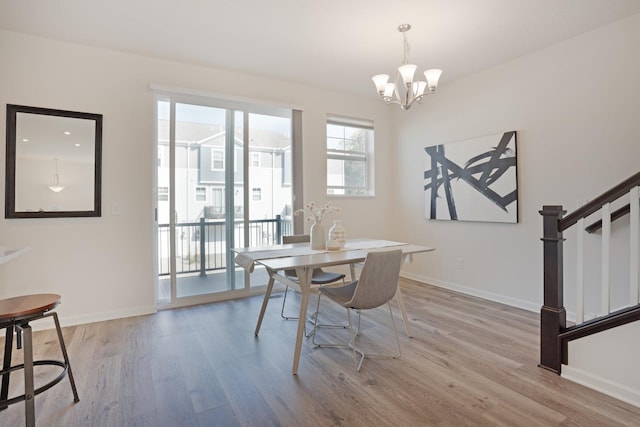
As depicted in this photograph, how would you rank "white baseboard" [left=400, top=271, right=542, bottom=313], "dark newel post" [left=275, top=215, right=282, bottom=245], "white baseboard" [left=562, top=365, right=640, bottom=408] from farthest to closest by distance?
1. "dark newel post" [left=275, top=215, right=282, bottom=245]
2. "white baseboard" [left=400, top=271, right=542, bottom=313]
3. "white baseboard" [left=562, top=365, right=640, bottom=408]

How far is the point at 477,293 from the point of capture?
12.9 ft

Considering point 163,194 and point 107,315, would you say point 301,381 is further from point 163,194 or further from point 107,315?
point 163,194

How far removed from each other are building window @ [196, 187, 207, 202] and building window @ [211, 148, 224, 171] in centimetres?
27

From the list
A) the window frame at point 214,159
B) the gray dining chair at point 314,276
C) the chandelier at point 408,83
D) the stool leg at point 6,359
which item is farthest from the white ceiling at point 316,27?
the stool leg at point 6,359

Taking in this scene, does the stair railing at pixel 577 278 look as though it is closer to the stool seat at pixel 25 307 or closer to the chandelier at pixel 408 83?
the chandelier at pixel 408 83

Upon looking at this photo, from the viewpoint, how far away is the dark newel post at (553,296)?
7.16ft

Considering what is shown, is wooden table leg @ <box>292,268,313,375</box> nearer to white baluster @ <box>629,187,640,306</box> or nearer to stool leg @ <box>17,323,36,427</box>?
stool leg @ <box>17,323,36,427</box>

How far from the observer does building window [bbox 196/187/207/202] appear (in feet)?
12.3

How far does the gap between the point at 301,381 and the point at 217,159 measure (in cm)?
265

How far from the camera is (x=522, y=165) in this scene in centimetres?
348

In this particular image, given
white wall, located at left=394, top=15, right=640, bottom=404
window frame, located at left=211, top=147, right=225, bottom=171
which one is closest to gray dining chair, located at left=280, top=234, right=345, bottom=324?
window frame, located at left=211, top=147, right=225, bottom=171

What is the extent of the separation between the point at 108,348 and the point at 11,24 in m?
2.77

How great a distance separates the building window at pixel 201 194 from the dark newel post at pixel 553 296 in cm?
320

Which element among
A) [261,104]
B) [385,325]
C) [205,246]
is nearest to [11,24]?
[261,104]
